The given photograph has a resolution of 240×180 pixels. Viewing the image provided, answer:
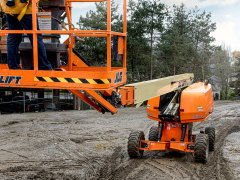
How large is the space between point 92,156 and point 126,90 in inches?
169

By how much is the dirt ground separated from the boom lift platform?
487mm

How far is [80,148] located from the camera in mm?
9977

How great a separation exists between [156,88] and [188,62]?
34188mm

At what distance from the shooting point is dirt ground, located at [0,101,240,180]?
24.6 feet

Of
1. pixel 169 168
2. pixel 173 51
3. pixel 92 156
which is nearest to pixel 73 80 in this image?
pixel 169 168

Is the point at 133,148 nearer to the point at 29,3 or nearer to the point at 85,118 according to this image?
the point at 29,3

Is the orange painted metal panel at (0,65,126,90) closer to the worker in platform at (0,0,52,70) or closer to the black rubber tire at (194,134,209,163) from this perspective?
the worker in platform at (0,0,52,70)

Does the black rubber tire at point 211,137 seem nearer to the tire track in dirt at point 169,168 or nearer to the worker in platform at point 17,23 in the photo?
the tire track in dirt at point 169,168

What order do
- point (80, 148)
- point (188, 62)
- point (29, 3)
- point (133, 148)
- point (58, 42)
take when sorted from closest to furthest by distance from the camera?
point (29, 3), point (58, 42), point (133, 148), point (80, 148), point (188, 62)

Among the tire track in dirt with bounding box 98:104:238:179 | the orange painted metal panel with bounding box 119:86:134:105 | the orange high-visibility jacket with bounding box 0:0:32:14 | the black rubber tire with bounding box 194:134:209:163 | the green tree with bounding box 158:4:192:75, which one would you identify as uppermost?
the green tree with bounding box 158:4:192:75

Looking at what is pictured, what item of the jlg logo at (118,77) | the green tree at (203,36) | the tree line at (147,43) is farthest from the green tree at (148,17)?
the jlg logo at (118,77)

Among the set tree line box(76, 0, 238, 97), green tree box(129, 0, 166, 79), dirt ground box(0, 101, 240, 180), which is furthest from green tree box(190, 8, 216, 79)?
dirt ground box(0, 101, 240, 180)

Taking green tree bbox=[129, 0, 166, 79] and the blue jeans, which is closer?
the blue jeans

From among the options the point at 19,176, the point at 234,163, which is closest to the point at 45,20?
the point at 19,176
